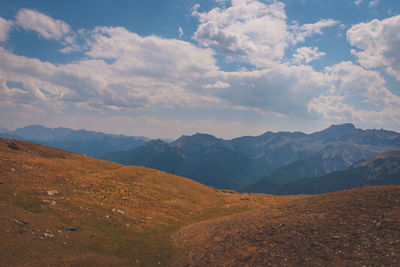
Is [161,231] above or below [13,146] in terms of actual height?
below

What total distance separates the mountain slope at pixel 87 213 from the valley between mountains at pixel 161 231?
153 mm

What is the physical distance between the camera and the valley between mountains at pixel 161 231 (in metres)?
24.8

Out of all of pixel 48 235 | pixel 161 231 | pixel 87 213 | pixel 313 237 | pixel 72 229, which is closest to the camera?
pixel 313 237

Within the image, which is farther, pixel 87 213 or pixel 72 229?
pixel 87 213

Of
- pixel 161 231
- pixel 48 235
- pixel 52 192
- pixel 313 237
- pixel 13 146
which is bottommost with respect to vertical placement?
pixel 161 231

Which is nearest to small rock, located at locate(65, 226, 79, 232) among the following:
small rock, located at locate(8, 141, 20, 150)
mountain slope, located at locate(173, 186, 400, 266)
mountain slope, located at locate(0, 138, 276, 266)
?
mountain slope, located at locate(0, 138, 276, 266)

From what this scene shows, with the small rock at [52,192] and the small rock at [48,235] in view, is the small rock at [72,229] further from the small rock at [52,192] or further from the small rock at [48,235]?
the small rock at [52,192]

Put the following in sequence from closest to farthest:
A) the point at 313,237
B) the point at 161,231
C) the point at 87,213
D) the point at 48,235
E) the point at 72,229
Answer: the point at 313,237 < the point at 48,235 < the point at 72,229 < the point at 87,213 < the point at 161,231

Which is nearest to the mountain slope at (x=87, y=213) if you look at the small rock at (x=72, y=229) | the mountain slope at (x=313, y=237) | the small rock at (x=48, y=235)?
the small rock at (x=48, y=235)

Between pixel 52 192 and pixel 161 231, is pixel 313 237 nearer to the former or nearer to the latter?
pixel 161 231

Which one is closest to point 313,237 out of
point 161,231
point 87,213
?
point 161,231

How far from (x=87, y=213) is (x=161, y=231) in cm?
1471

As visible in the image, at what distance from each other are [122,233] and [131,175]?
37.7 metres

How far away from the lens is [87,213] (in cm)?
4097
